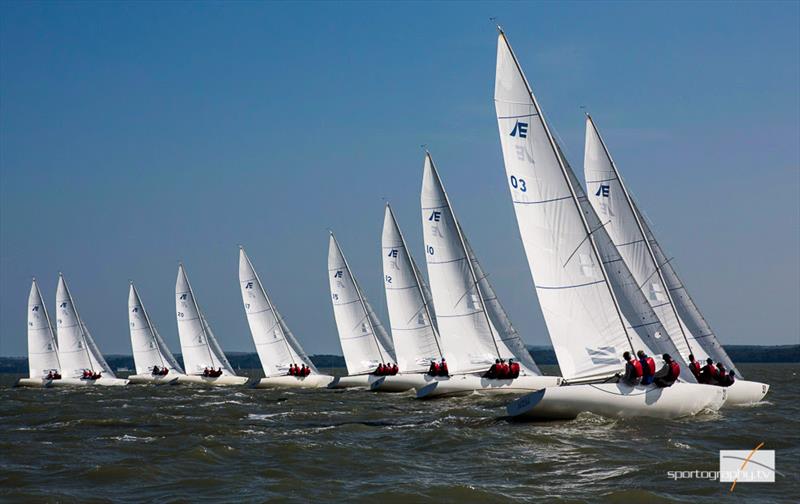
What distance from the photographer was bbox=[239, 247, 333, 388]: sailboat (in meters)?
53.0

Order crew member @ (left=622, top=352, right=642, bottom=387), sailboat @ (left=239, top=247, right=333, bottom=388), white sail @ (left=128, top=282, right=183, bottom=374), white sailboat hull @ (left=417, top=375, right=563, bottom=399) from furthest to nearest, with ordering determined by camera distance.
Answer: white sail @ (left=128, top=282, right=183, bottom=374)
sailboat @ (left=239, top=247, right=333, bottom=388)
white sailboat hull @ (left=417, top=375, right=563, bottom=399)
crew member @ (left=622, top=352, right=642, bottom=387)

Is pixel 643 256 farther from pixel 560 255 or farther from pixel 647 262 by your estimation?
pixel 560 255

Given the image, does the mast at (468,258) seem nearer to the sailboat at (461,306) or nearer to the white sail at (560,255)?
the sailboat at (461,306)

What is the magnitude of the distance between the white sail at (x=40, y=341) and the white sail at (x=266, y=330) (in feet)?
62.7

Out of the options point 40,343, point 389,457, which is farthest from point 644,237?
point 40,343

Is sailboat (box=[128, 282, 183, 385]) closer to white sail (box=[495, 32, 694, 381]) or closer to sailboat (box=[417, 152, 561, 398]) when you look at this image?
sailboat (box=[417, 152, 561, 398])

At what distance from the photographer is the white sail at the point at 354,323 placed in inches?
1905

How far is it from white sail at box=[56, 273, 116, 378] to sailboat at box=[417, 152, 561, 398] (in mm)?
35843

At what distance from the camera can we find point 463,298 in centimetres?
3547

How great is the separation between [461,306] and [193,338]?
31.2 metres

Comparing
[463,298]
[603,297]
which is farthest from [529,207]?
[463,298]

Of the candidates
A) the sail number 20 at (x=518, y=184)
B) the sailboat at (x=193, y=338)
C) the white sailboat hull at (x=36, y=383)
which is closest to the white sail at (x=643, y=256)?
the sail number 20 at (x=518, y=184)

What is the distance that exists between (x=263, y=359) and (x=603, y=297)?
3446 centimetres

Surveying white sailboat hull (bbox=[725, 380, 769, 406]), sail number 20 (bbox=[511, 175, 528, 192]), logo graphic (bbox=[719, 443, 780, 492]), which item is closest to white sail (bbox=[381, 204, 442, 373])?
white sailboat hull (bbox=[725, 380, 769, 406])
